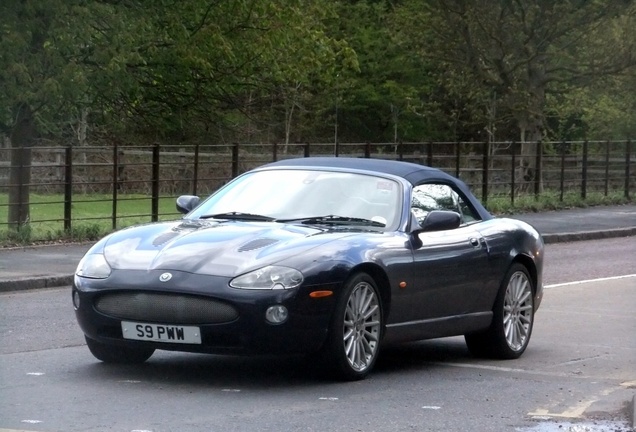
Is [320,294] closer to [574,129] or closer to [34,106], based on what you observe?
[34,106]

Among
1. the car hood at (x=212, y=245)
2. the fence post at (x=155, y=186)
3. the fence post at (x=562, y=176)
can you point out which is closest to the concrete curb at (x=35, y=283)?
the car hood at (x=212, y=245)

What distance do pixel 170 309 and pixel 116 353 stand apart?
0.96 metres

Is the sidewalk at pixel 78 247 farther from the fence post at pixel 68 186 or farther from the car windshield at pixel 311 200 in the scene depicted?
the car windshield at pixel 311 200

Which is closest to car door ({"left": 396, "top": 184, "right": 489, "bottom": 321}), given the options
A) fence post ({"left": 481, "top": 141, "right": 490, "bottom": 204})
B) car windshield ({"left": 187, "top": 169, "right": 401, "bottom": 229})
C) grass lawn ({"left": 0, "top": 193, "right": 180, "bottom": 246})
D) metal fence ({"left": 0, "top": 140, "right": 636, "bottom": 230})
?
car windshield ({"left": 187, "top": 169, "right": 401, "bottom": 229})

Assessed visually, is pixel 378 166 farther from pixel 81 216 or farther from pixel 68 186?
pixel 81 216

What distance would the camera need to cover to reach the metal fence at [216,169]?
23.3 meters

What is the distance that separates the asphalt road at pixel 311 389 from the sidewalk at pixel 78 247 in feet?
11.8

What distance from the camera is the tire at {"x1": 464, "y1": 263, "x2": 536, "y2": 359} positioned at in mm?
9984

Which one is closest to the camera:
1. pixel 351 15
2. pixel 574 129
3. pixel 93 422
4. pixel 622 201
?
pixel 93 422

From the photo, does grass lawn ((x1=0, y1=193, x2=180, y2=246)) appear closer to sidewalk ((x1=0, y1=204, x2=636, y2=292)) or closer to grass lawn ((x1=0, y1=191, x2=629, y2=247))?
grass lawn ((x1=0, y1=191, x2=629, y2=247))

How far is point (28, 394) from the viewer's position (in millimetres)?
7707

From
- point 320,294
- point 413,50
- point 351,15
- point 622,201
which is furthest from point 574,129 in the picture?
point 320,294

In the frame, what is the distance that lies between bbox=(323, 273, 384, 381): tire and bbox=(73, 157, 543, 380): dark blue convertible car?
0.01m

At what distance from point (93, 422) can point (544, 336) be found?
558 cm
